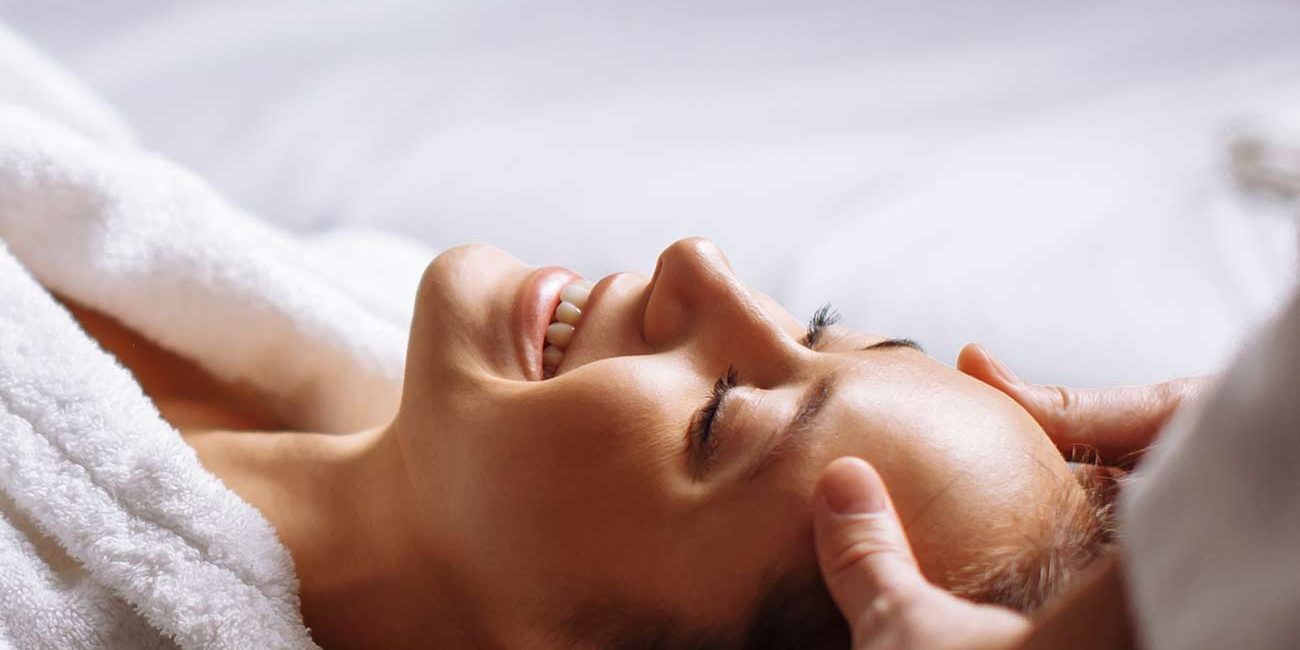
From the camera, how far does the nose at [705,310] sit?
770 mm

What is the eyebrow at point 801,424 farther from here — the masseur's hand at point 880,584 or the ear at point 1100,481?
the ear at point 1100,481

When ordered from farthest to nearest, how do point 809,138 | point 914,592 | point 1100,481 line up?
point 809,138
point 1100,481
point 914,592

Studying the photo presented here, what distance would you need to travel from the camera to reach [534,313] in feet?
2.76

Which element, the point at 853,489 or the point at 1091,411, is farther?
the point at 1091,411

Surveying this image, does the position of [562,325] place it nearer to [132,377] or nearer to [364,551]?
[364,551]

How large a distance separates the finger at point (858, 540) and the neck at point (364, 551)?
0.30 metres

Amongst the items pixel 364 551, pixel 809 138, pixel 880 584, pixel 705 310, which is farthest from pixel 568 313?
pixel 809 138

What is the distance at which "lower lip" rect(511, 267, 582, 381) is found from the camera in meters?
0.82

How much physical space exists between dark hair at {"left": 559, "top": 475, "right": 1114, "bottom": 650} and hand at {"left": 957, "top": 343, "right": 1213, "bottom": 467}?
0.44 ft

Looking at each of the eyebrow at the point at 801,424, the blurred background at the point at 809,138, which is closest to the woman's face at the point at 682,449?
the eyebrow at the point at 801,424

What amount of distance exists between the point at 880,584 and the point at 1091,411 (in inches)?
14.6

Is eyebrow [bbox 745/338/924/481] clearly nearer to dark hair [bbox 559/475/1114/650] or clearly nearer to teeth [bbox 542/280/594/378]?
dark hair [bbox 559/475/1114/650]

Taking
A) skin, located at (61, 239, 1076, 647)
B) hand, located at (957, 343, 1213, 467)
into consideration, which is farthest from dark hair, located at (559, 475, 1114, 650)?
hand, located at (957, 343, 1213, 467)

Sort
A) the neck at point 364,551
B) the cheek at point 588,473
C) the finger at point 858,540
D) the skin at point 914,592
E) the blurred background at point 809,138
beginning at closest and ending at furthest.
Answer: the skin at point 914,592
the finger at point 858,540
the cheek at point 588,473
the neck at point 364,551
the blurred background at point 809,138
